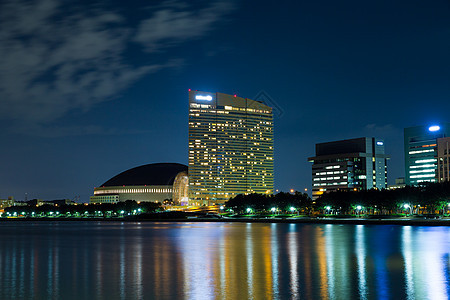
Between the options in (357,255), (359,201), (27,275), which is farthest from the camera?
(359,201)

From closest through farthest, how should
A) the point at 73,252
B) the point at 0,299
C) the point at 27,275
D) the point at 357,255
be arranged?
the point at 0,299, the point at 27,275, the point at 357,255, the point at 73,252

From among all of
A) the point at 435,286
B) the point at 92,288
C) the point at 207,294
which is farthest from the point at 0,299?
the point at 435,286

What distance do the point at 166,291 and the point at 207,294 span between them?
2.41 meters

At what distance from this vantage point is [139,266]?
132 ft

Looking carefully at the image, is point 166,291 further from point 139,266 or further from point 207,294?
point 139,266

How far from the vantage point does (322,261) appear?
4278 cm

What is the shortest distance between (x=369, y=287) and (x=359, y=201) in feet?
499

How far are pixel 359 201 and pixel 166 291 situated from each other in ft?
511

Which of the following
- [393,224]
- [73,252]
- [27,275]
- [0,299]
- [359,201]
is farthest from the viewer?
[359,201]

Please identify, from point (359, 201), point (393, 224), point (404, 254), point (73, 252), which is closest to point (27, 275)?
point (73, 252)

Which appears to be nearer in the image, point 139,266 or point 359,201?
point 139,266

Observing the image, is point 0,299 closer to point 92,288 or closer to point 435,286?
point 92,288

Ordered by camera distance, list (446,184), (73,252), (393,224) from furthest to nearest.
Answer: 1. (446,184)
2. (393,224)
3. (73,252)

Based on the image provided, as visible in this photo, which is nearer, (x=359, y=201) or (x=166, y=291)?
(x=166, y=291)
